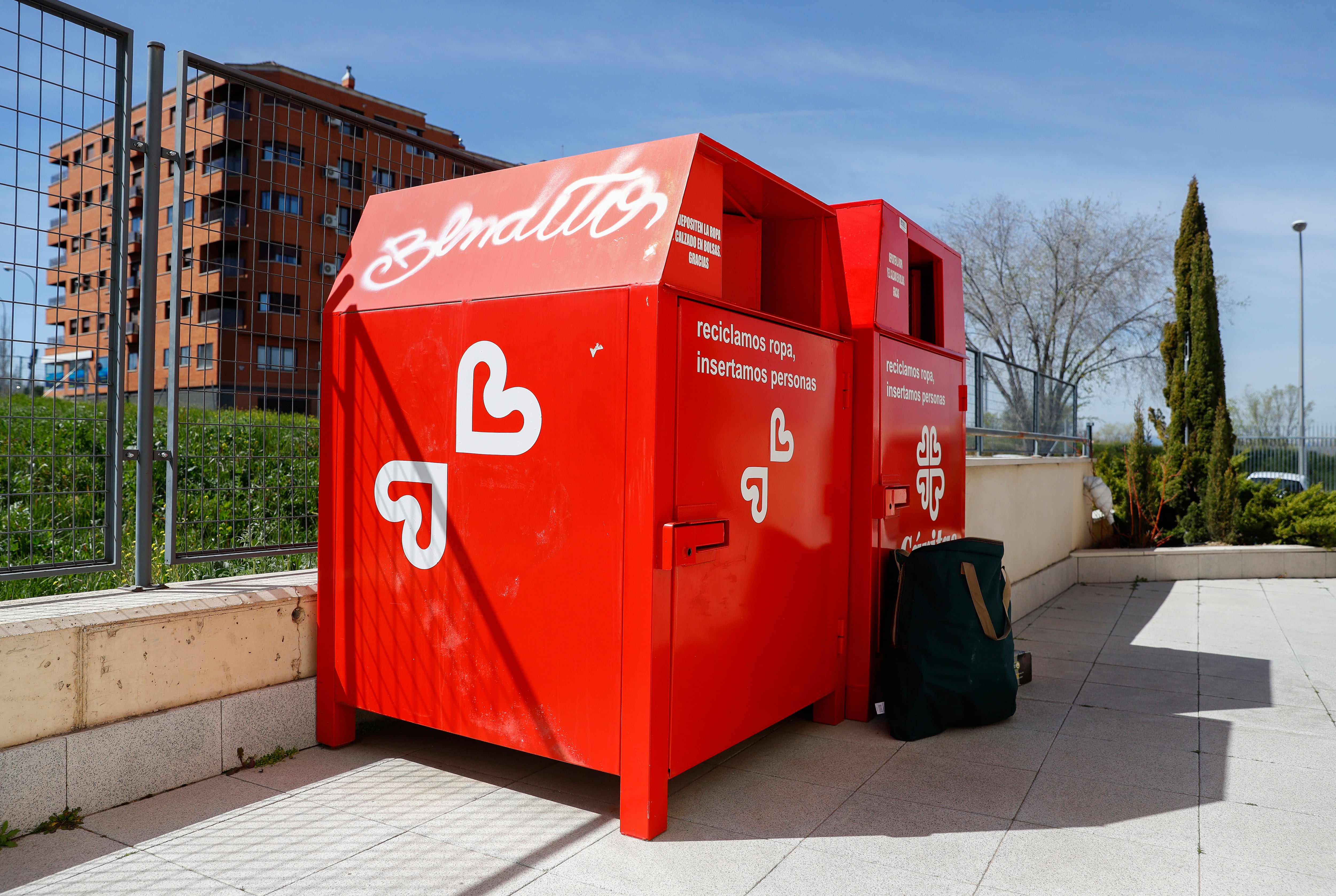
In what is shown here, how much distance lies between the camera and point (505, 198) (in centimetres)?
376

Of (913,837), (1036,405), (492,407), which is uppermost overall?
(1036,405)

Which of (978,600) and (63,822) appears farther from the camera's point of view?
(978,600)

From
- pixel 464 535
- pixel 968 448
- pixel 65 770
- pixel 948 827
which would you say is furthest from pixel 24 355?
pixel 968 448

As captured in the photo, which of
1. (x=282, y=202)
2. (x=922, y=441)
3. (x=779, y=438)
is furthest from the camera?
(x=922, y=441)

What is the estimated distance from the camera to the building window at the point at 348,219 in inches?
180

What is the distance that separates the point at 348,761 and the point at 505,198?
7.98 ft

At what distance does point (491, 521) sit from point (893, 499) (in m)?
2.13

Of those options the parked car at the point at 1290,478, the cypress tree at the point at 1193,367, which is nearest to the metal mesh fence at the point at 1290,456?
the parked car at the point at 1290,478

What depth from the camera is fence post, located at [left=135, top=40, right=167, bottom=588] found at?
3.80 m

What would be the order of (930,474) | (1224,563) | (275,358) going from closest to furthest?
(275,358)
(930,474)
(1224,563)

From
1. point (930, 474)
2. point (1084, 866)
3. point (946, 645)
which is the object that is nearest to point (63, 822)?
point (1084, 866)

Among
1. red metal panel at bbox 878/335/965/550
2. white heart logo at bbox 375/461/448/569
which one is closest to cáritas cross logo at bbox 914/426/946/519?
red metal panel at bbox 878/335/965/550

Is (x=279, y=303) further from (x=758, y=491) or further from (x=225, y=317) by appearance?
(x=758, y=491)

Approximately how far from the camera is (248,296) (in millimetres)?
4172
